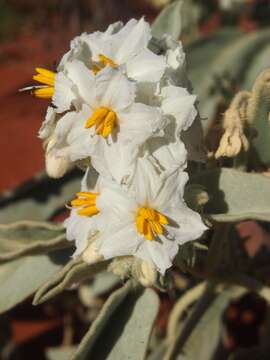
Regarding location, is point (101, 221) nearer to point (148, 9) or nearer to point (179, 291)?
point (179, 291)

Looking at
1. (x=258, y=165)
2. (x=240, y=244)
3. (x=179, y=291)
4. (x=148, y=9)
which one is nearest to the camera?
(x=258, y=165)

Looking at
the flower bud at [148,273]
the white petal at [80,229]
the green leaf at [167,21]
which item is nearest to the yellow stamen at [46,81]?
→ the white petal at [80,229]

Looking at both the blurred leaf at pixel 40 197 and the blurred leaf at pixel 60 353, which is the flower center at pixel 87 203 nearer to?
the blurred leaf at pixel 40 197

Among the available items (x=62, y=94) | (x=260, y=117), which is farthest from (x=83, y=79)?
(x=260, y=117)

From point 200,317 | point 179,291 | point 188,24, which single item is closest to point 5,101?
point 188,24

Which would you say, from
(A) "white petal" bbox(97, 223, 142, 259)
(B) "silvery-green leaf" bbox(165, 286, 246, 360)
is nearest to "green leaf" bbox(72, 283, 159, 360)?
(A) "white petal" bbox(97, 223, 142, 259)

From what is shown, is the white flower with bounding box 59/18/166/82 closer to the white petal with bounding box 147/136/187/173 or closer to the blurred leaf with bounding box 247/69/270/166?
the white petal with bounding box 147/136/187/173

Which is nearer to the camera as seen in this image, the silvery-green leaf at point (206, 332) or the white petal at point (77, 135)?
the white petal at point (77, 135)
